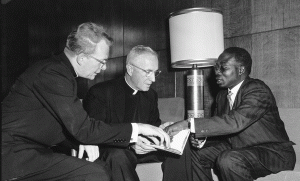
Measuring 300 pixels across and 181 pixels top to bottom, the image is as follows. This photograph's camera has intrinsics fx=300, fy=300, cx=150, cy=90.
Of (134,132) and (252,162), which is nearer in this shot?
(134,132)

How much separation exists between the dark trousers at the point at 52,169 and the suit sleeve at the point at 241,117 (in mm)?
935

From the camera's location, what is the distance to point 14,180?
5.08ft

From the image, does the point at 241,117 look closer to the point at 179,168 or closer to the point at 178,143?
the point at 178,143

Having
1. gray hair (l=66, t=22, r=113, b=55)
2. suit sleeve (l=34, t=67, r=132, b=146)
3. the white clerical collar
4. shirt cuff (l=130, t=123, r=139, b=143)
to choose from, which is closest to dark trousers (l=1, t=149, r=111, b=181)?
suit sleeve (l=34, t=67, r=132, b=146)

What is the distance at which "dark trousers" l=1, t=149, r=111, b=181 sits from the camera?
1.54m

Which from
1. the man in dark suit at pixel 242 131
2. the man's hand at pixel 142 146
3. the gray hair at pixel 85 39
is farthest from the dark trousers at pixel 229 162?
the gray hair at pixel 85 39

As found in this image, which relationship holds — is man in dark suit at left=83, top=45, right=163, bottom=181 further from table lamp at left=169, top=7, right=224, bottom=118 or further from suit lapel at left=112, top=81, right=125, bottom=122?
table lamp at left=169, top=7, right=224, bottom=118

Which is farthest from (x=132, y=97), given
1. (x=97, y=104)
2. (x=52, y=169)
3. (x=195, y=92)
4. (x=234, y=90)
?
(x=52, y=169)

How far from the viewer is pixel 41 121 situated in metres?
1.68

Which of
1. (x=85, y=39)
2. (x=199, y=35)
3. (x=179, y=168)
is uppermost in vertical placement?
(x=199, y=35)

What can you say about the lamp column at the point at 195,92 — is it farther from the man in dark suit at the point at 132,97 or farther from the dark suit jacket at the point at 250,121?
the dark suit jacket at the point at 250,121

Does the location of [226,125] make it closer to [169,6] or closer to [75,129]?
[75,129]

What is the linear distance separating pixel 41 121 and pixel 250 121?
4.79 ft

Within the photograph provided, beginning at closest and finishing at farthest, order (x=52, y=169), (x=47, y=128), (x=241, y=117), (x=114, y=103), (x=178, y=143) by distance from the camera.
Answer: (x=52, y=169) < (x=47, y=128) < (x=178, y=143) < (x=241, y=117) < (x=114, y=103)
